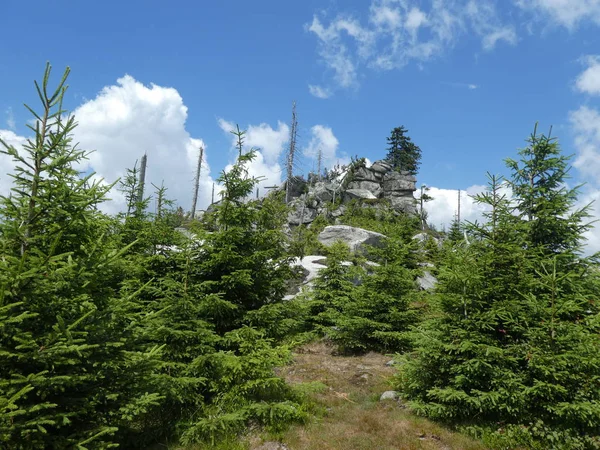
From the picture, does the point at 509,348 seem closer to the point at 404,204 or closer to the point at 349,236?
the point at 349,236

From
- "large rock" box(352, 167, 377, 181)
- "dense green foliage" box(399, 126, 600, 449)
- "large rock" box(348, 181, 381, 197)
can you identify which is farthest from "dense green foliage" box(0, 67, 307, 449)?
"large rock" box(352, 167, 377, 181)

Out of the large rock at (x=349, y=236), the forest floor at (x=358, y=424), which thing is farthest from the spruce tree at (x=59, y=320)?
the large rock at (x=349, y=236)

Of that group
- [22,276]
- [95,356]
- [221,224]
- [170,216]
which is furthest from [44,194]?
[170,216]

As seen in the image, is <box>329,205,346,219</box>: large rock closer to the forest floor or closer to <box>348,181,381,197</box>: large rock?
<box>348,181,381,197</box>: large rock

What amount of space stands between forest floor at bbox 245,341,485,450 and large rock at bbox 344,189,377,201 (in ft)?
155

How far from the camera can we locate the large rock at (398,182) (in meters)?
63.2

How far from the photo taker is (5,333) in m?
4.10

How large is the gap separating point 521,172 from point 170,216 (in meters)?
13.3

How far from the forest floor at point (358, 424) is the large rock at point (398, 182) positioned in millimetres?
55647

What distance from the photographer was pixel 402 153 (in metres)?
68.1

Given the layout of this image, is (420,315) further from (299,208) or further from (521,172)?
(299,208)

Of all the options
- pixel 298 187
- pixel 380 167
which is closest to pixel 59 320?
pixel 298 187

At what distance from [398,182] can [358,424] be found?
2369 inches

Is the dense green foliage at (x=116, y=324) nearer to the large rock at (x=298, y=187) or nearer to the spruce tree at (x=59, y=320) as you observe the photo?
the spruce tree at (x=59, y=320)
